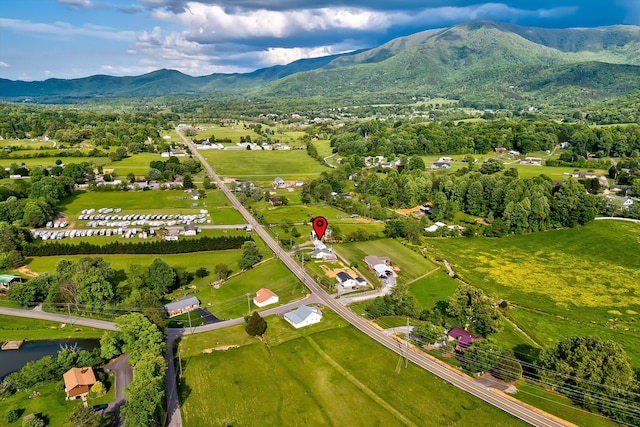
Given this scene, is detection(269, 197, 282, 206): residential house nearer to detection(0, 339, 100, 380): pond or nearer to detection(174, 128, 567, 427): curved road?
detection(174, 128, 567, 427): curved road

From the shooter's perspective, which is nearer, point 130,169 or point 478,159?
point 130,169

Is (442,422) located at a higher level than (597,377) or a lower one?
lower

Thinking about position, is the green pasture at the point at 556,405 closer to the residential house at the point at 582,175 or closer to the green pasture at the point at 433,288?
the green pasture at the point at 433,288

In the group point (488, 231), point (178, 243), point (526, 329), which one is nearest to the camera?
point (526, 329)

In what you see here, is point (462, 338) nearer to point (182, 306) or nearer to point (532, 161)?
point (182, 306)

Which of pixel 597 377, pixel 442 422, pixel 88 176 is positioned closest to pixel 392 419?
pixel 442 422

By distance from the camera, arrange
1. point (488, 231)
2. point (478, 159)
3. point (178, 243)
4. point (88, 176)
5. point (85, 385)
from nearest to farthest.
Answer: point (85, 385) < point (178, 243) < point (488, 231) < point (88, 176) < point (478, 159)

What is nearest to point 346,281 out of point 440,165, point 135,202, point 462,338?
point 462,338

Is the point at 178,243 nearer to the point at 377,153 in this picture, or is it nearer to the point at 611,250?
the point at 611,250
